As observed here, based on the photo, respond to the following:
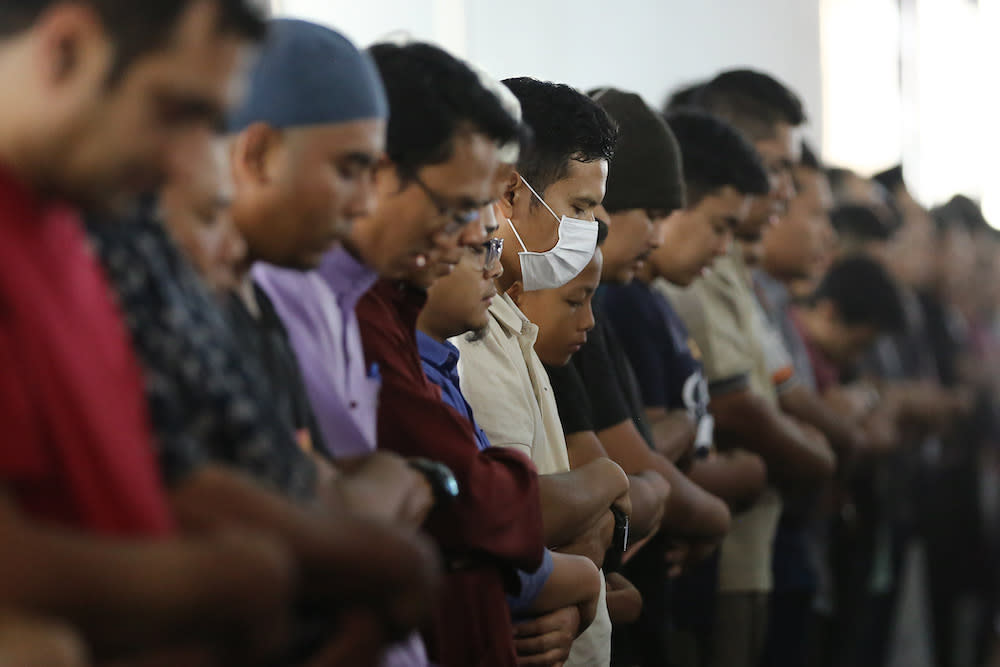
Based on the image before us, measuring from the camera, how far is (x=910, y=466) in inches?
246

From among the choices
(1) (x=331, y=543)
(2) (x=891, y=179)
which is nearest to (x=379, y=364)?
(1) (x=331, y=543)

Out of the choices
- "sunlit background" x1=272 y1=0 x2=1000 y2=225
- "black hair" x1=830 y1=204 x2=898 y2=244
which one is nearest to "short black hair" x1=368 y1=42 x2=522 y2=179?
"sunlit background" x1=272 y1=0 x2=1000 y2=225

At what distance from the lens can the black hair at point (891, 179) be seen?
25.2 feet

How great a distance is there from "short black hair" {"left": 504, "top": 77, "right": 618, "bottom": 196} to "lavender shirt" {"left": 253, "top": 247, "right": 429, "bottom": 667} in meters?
1.01

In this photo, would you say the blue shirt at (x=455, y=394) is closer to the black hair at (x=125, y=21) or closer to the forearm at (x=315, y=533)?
the forearm at (x=315, y=533)

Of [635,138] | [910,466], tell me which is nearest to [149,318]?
[635,138]

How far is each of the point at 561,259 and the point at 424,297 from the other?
71 cm

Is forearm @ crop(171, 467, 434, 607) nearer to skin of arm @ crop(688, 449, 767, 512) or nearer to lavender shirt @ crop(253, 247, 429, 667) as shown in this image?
lavender shirt @ crop(253, 247, 429, 667)

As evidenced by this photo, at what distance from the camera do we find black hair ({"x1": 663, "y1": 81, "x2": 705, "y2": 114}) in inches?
195

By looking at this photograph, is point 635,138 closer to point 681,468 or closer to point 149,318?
point 681,468

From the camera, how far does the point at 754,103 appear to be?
15.4 feet

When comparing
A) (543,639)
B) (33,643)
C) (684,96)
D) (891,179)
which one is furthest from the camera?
(891,179)

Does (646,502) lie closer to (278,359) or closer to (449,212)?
(449,212)

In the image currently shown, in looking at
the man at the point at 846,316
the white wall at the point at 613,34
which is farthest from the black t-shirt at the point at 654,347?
the man at the point at 846,316
